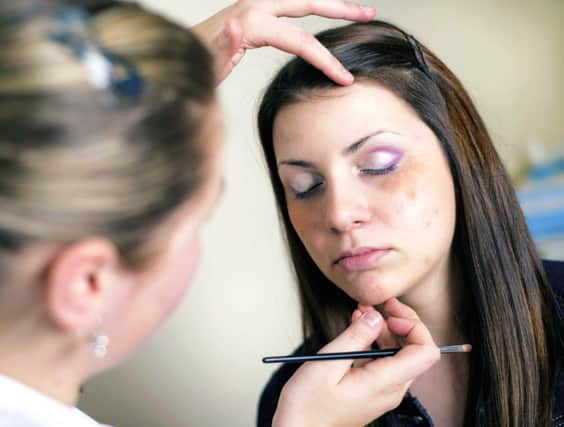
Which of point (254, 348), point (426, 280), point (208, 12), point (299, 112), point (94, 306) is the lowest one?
point (254, 348)

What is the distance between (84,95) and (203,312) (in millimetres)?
771

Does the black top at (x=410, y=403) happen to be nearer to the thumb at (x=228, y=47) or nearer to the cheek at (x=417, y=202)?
the cheek at (x=417, y=202)

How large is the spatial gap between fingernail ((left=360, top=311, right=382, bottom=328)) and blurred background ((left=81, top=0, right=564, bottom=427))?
430 mm

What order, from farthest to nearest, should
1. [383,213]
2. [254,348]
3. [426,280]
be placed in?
[254,348] → [426,280] → [383,213]

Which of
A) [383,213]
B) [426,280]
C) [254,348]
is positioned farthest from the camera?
[254,348]

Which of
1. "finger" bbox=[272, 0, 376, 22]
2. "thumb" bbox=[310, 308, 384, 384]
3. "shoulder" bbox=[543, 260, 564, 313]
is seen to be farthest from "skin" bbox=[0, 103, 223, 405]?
"shoulder" bbox=[543, 260, 564, 313]

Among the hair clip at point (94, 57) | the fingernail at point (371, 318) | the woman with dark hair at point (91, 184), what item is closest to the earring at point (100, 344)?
the woman with dark hair at point (91, 184)

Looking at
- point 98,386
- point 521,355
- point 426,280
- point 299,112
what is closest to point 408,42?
point 299,112

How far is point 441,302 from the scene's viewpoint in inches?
38.7

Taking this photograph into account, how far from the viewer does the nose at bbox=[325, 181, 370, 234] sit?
0.84m

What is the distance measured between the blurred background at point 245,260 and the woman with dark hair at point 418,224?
0.71 ft

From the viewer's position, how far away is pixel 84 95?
1.53 feet

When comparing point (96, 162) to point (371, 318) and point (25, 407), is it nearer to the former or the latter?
point (25, 407)

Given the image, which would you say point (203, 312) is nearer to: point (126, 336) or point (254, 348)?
point (254, 348)
